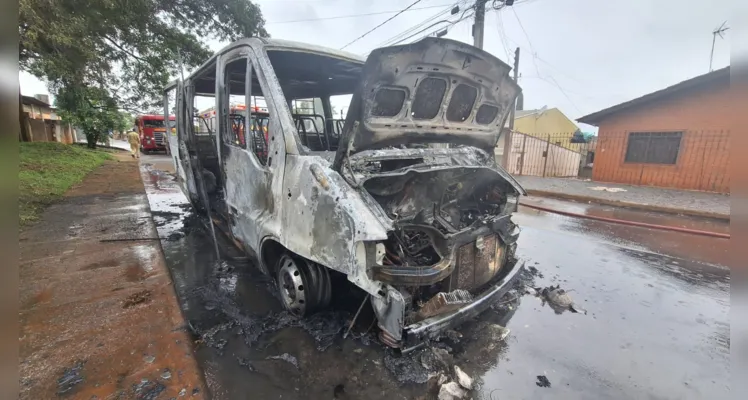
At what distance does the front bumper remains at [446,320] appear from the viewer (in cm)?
214

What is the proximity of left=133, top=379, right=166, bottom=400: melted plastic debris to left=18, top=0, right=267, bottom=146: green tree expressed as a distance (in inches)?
132

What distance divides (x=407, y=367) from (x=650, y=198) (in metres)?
10.8

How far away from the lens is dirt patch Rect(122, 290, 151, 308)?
289cm

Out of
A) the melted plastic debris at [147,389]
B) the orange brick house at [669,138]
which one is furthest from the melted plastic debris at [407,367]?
the orange brick house at [669,138]

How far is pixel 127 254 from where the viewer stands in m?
4.02

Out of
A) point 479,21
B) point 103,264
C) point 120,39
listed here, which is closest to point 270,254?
point 103,264

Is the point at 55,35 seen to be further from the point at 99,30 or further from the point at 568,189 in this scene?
the point at 568,189

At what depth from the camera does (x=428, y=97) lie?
9.47 ft

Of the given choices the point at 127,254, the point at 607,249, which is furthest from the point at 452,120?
the point at 127,254

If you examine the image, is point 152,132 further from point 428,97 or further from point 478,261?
point 478,261

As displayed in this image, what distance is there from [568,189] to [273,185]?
1134 cm

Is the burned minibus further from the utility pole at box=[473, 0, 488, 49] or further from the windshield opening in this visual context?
the utility pole at box=[473, 0, 488, 49]

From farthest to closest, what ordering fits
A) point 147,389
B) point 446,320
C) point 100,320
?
point 100,320 < point 446,320 < point 147,389

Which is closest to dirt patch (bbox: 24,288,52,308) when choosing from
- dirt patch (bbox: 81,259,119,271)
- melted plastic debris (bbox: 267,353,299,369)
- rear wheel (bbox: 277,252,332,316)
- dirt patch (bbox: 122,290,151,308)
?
dirt patch (bbox: 81,259,119,271)
